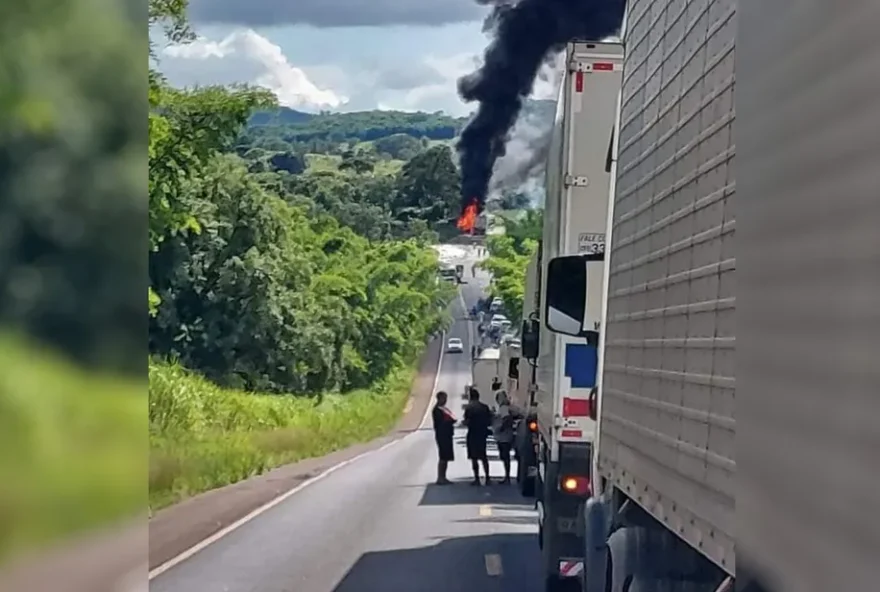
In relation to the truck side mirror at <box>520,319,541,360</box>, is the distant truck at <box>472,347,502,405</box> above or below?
below

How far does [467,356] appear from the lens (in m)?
53.6

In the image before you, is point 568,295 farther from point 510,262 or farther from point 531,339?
point 510,262

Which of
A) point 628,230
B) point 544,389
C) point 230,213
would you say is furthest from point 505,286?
point 628,230

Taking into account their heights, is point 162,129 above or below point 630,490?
above

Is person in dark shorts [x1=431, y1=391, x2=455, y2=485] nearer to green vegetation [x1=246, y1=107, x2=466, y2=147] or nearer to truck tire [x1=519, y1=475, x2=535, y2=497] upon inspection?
truck tire [x1=519, y1=475, x2=535, y2=497]

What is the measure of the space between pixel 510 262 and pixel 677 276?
29509mm

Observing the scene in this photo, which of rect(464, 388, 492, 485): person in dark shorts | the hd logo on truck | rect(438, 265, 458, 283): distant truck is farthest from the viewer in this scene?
rect(438, 265, 458, 283): distant truck

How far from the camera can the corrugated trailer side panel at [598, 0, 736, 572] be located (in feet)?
12.2

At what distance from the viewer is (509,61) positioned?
834 inches

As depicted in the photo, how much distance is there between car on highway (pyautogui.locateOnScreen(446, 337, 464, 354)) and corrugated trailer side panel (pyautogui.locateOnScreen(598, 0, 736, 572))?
47.4 m
